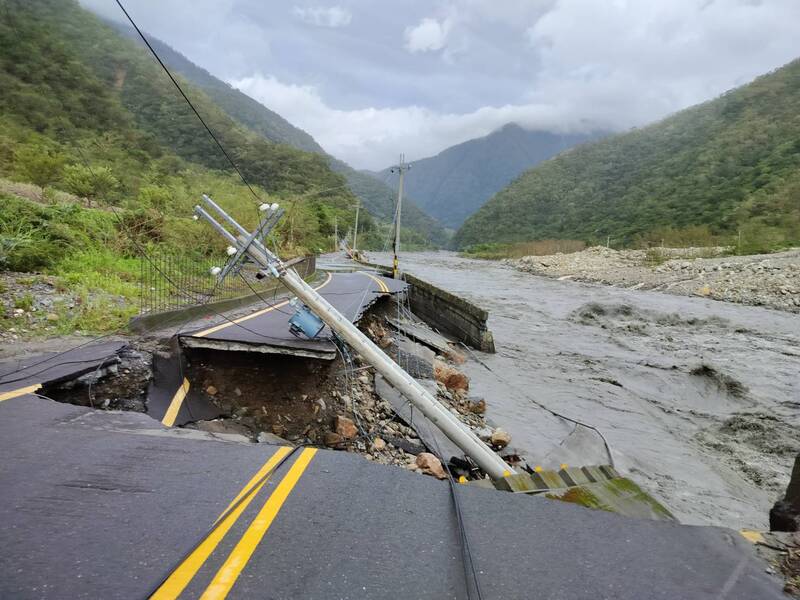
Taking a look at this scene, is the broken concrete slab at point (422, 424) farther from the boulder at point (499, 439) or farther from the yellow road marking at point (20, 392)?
the yellow road marking at point (20, 392)

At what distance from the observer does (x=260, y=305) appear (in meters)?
12.7

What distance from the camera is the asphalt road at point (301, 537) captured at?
2660 millimetres

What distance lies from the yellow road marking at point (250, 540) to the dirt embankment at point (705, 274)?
26583mm

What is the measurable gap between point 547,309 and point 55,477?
2391 cm

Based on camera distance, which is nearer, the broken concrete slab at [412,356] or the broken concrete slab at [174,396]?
the broken concrete slab at [174,396]

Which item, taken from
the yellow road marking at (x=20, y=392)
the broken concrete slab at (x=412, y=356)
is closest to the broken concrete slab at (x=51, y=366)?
the yellow road marking at (x=20, y=392)

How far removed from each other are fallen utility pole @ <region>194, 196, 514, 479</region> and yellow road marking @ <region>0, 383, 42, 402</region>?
305 centimetres

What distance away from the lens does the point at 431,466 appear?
595 centimetres

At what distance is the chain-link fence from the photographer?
37.4 feet

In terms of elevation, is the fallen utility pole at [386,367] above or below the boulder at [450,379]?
above

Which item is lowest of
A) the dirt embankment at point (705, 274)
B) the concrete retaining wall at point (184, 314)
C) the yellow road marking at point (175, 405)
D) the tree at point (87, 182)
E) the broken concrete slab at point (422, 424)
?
the broken concrete slab at point (422, 424)

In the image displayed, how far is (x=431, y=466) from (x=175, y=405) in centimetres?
370

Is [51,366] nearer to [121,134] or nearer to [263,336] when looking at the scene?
[263,336]

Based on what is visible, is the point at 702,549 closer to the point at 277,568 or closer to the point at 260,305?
the point at 277,568
